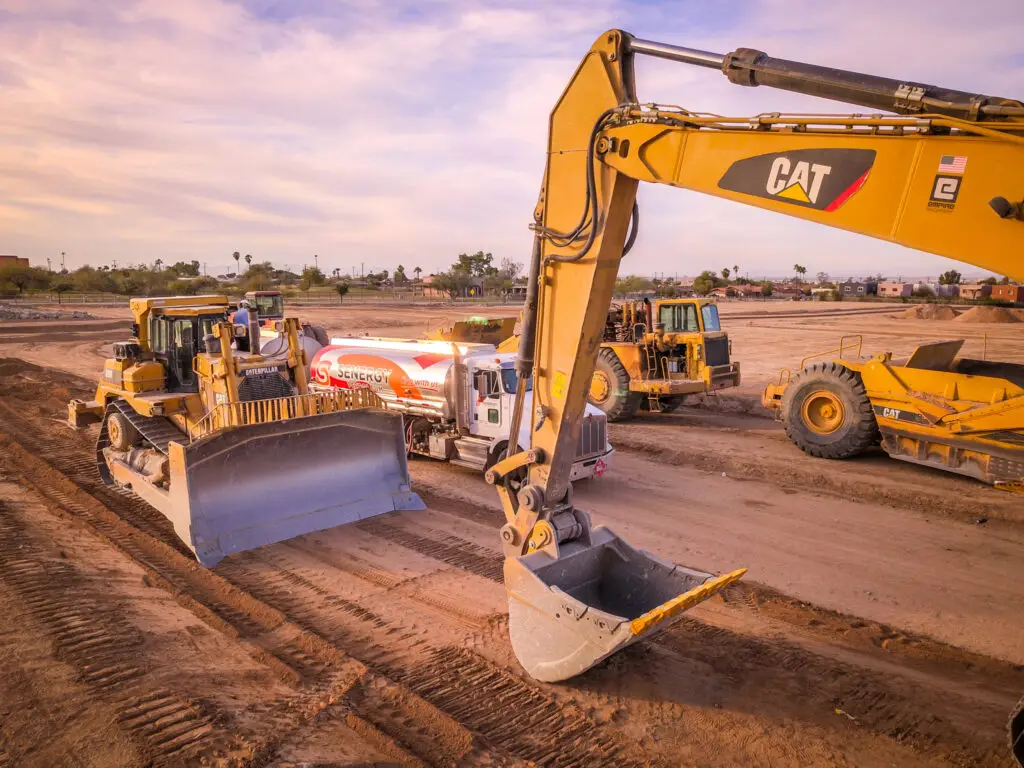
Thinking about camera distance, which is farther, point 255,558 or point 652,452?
point 652,452

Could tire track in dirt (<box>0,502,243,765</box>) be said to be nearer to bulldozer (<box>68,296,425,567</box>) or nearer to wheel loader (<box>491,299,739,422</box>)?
bulldozer (<box>68,296,425,567</box>)

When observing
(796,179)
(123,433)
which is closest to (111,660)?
(123,433)

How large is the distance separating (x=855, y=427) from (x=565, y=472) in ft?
26.3

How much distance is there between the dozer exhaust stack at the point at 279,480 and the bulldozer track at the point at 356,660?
14.0 inches

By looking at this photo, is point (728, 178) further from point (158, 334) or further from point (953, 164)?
point (158, 334)

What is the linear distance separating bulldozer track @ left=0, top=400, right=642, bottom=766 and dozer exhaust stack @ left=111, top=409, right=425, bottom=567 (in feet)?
1.17

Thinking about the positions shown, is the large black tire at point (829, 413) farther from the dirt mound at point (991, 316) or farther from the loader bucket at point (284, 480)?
the dirt mound at point (991, 316)

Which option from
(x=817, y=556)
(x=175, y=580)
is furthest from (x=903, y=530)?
(x=175, y=580)

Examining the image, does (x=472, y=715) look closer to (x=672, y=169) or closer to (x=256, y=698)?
(x=256, y=698)

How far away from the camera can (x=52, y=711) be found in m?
4.56

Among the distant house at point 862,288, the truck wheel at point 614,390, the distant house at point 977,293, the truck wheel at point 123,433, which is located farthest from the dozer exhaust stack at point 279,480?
the distant house at point 862,288

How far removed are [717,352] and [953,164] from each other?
39.1 ft

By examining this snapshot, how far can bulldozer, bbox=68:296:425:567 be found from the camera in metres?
7.58

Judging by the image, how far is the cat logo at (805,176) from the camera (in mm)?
3645
